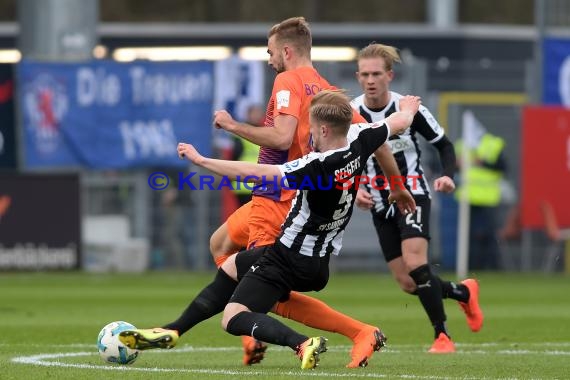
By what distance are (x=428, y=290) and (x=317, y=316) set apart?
209 cm

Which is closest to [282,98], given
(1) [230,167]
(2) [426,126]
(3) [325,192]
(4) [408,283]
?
(3) [325,192]

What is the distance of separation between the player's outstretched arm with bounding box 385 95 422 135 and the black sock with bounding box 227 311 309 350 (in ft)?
4.38

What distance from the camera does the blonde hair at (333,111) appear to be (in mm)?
8469

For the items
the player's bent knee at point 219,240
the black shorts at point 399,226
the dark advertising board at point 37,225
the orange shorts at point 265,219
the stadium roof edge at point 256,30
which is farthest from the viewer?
the stadium roof edge at point 256,30

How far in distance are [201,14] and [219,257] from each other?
23457 millimetres

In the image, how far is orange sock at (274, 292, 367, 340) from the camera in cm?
905

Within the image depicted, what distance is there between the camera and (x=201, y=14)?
3284cm

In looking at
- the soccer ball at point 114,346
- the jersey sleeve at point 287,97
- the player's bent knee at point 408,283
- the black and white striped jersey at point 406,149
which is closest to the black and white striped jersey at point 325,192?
the jersey sleeve at point 287,97

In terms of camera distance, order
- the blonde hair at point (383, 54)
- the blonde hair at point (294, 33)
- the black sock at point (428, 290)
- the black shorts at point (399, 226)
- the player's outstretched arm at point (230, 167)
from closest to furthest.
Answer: the player's outstretched arm at point (230, 167)
the blonde hair at point (294, 33)
the blonde hair at point (383, 54)
the black sock at point (428, 290)
the black shorts at point (399, 226)

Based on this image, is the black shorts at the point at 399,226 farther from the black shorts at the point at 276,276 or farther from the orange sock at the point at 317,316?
the black shorts at the point at 276,276

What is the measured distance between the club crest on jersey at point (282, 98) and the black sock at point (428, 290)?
7.78 feet

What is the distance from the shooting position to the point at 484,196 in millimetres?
22625

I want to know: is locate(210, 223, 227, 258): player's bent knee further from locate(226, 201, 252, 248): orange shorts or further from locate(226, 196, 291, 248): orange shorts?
locate(226, 196, 291, 248): orange shorts

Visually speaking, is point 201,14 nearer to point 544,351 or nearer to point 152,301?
point 152,301
